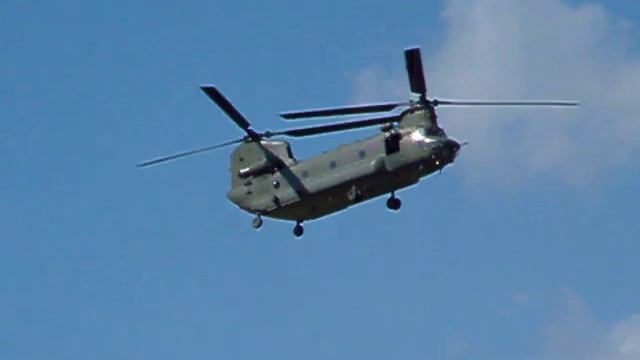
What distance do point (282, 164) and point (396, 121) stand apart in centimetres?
732

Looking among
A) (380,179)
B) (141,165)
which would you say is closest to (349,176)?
(380,179)

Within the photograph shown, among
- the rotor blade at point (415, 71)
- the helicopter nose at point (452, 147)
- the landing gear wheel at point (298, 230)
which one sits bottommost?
the landing gear wheel at point (298, 230)

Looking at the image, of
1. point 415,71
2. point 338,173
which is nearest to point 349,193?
point 338,173

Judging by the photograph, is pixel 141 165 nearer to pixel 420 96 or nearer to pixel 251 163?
pixel 251 163

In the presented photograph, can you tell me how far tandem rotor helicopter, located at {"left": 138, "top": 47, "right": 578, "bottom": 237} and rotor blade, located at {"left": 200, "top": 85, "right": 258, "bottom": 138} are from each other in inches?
1.8

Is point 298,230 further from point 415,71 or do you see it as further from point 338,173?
point 415,71

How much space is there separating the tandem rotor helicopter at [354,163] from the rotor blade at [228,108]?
0.15 ft

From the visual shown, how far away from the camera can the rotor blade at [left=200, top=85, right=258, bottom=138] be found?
427ft

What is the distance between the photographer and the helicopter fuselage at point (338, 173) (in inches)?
4828

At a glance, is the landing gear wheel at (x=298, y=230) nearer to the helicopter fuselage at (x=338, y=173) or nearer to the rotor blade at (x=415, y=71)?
the helicopter fuselage at (x=338, y=173)

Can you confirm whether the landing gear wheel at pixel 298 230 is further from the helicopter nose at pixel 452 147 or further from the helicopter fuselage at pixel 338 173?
the helicopter nose at pixel 452 147

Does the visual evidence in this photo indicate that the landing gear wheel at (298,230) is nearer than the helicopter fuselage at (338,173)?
No

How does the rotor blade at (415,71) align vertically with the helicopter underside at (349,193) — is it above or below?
above

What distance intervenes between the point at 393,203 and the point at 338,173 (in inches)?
111
